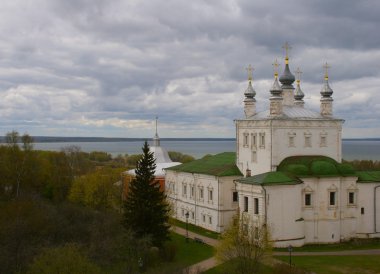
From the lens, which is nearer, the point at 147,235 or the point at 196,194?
the point at 147,235

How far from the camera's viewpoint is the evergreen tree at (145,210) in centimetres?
3150

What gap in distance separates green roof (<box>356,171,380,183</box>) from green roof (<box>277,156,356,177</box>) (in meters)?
0.68

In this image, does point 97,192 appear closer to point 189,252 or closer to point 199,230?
point 199,230

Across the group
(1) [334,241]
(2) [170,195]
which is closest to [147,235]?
(1) [334,241]

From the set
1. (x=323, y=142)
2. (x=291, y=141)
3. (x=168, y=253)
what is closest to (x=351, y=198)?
(x=323, y=142)

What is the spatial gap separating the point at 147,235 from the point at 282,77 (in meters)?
16.9

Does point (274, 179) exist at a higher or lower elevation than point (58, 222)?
higher

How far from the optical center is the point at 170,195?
4938 centimetres

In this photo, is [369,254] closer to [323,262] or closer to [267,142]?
[323,262]

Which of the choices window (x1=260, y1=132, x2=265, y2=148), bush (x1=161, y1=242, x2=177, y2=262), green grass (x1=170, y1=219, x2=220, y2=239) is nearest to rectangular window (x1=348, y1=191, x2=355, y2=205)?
window (x1=260, y1=132, x2=265, y2=148)

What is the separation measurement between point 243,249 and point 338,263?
7.03m

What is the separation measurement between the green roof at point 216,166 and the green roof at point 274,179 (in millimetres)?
4930

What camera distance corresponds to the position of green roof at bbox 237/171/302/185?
33.7 m

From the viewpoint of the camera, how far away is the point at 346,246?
1358 inches
